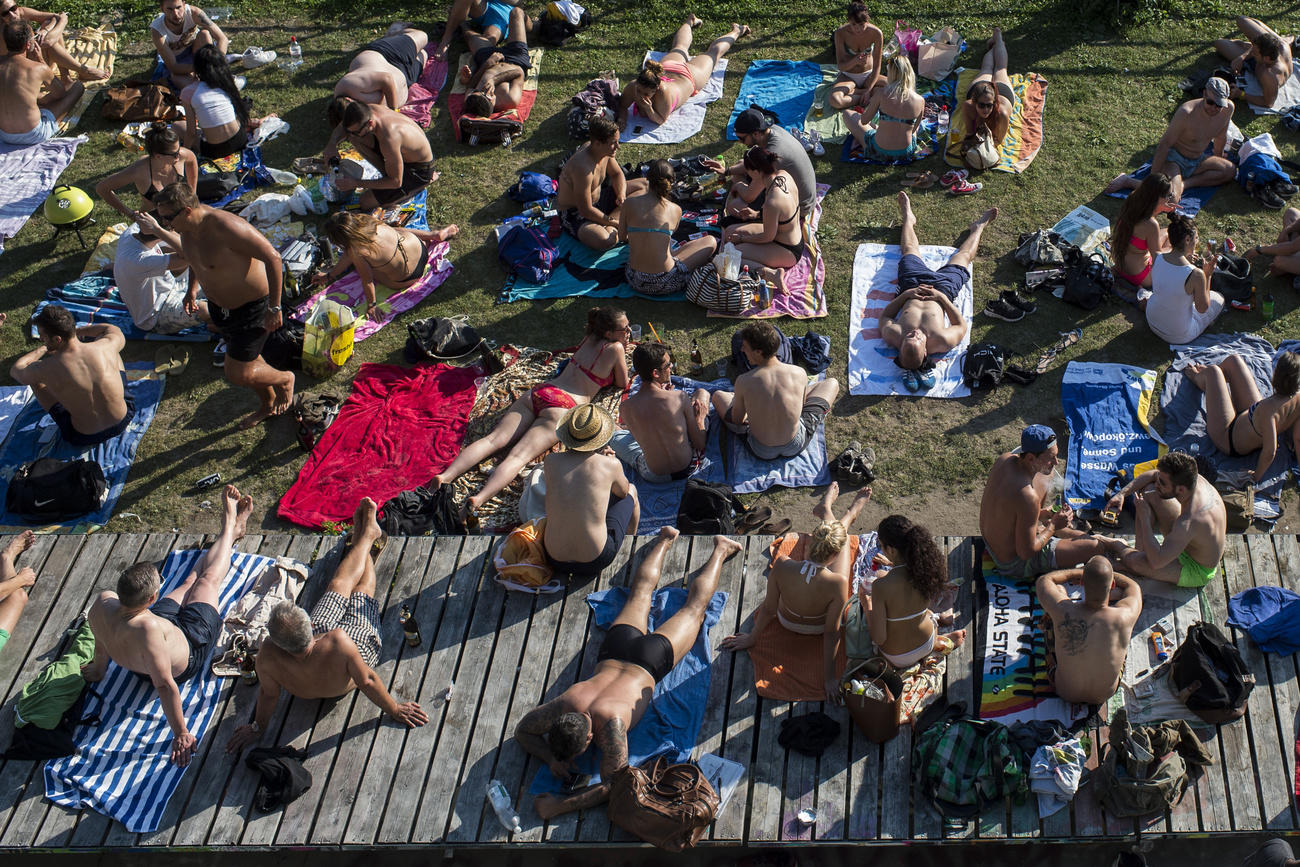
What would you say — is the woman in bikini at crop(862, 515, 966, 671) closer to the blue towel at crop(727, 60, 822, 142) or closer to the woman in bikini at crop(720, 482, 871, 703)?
the woman in bikini at crop(720, 482, 871, 703)

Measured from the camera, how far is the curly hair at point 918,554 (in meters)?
Answer: 7.04

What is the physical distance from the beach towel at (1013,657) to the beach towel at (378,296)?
6.25 metres

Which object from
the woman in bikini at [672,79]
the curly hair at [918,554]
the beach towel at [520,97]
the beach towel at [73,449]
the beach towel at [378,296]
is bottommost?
the beach towel at [73,449]

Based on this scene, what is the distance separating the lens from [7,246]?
12.6m

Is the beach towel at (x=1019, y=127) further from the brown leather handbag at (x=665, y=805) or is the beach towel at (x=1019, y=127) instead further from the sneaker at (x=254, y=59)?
the sneaker at (x=254, y=59)

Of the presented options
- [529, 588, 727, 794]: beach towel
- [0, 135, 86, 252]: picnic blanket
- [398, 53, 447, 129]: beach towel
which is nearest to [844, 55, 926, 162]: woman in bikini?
[398, 53, 447, 129]: beach towel

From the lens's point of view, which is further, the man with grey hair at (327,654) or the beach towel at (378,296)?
the beach towel at (378,296)

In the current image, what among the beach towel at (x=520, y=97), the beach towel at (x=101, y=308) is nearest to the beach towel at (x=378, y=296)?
the beach towel at (x=101, y=308)

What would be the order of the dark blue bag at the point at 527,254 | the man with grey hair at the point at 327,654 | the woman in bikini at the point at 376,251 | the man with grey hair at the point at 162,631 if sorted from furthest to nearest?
1. the dark blue bag at the point at 527,254
2. the woman in bikini at the point at 376,251
3. the man with grey hair at the point at 162,631
4. the man with grey hair at the point at 327,654

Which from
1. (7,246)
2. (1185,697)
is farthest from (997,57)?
(7,246)

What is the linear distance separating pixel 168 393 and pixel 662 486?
4.92 m

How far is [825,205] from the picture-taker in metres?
12.3

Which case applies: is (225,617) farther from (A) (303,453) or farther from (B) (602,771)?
(B) (602,771)

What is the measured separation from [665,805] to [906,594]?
1.94m
